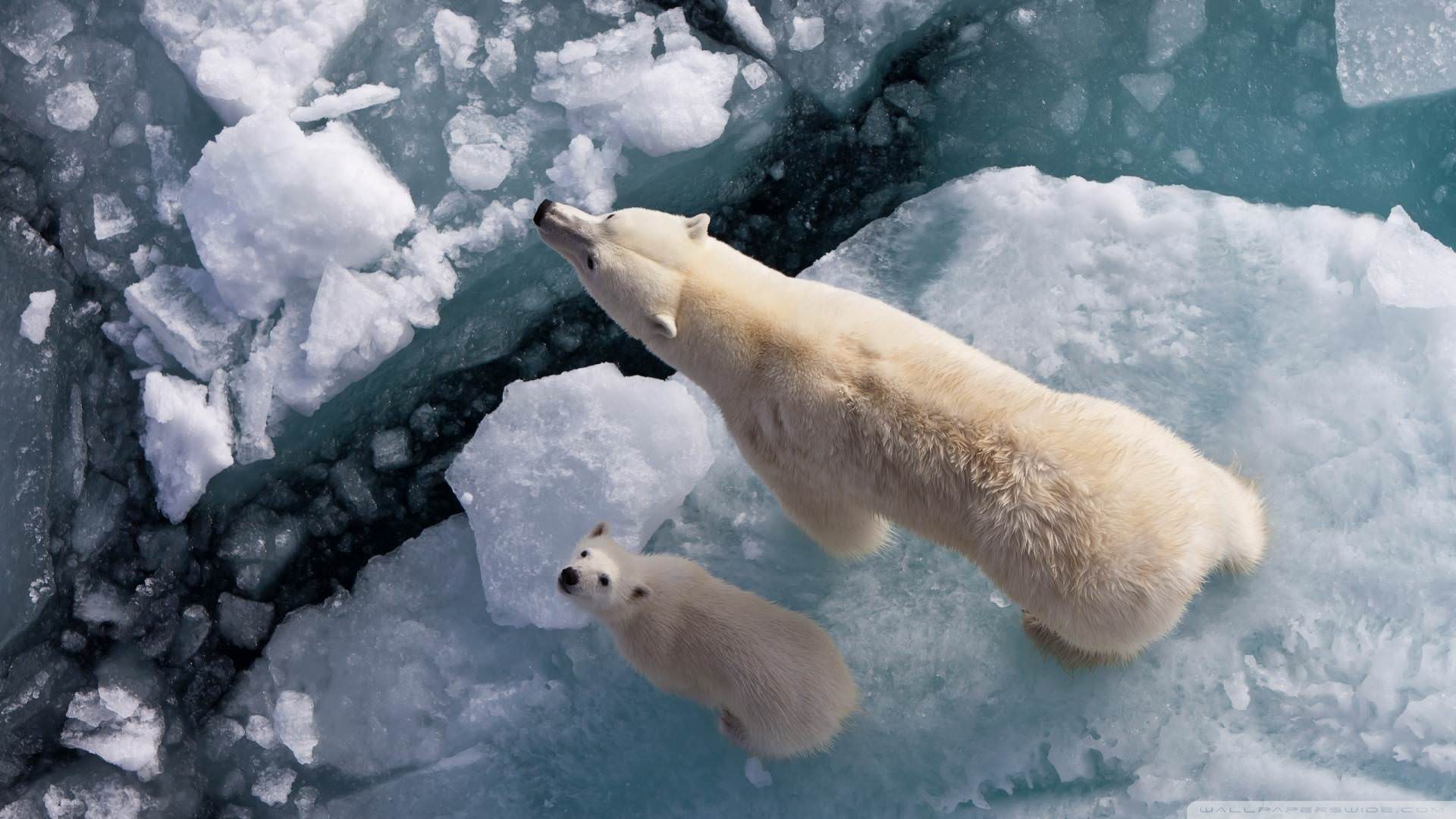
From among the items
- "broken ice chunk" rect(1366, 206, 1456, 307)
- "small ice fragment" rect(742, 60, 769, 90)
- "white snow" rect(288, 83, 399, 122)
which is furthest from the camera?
"small ice fragment" rect(742, 60, 769, 90)

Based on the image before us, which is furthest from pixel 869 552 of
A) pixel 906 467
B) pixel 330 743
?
pixel 330 743

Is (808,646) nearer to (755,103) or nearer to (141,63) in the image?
(755,103)

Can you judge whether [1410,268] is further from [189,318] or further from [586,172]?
[189,318]

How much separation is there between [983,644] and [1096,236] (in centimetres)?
144

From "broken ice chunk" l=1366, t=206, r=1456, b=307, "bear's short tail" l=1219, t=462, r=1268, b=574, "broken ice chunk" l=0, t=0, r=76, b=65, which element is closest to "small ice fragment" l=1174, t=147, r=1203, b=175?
"broken ice chunk" l=1366, t=206, r=1456, b=307

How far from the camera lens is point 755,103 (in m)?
3.98

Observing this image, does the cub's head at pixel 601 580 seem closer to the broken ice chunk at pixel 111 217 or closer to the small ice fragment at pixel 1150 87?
the broken ice chunk at pixel 111 217

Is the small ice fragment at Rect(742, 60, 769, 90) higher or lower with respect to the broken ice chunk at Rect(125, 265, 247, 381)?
higher

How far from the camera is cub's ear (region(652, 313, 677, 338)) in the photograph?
10.2ft

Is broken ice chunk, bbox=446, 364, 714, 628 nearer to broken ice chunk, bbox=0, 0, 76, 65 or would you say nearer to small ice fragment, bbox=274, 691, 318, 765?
small ice fragment, bbox=274, 691, 318, 765

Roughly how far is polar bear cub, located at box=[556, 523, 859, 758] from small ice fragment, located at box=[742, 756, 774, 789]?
0.14 metres

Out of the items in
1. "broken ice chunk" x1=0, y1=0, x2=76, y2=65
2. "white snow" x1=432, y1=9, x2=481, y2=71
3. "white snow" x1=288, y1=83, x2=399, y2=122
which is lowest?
"white snow" x1=288, y1=83, x2=399, y2=122

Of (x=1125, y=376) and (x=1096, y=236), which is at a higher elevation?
(x=1096, y=236)

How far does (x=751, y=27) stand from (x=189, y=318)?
2.17 m
